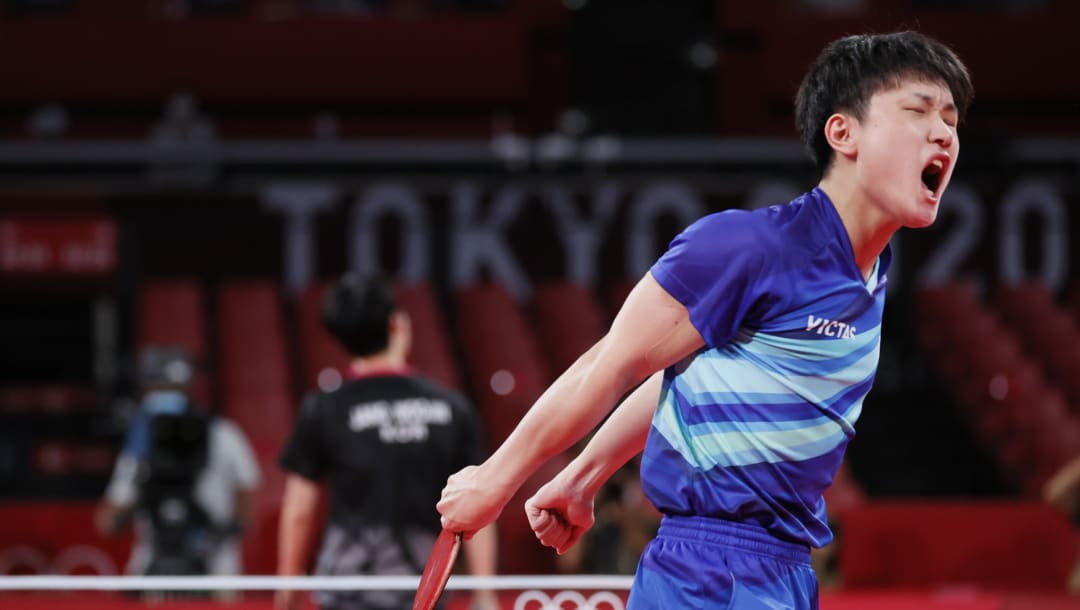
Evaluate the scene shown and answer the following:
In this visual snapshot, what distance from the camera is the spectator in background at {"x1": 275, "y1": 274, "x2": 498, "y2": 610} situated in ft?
12.0

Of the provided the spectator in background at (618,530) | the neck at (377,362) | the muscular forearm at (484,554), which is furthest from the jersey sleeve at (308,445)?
the spectator in background at (618,530)

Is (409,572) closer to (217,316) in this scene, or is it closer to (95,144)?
(217,316)

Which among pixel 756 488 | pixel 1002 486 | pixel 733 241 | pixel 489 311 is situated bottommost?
pixel 1002 486

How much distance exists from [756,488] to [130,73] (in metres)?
11.0

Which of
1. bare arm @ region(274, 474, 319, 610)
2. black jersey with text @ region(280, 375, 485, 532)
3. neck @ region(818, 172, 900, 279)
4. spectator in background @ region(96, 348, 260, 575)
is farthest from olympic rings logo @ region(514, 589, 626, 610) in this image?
neck @ region(818, 172, 900, 279)

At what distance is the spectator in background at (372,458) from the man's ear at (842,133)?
6.03 ft

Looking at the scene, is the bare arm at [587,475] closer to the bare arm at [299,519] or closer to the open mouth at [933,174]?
the open mouth at [933,174]

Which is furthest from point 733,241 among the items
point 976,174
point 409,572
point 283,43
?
point 283,43

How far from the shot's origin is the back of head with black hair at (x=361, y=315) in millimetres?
3764

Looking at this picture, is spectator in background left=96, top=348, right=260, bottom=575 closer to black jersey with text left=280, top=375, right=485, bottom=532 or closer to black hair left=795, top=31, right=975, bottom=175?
black jersey with text left=280, top=375, right=485, bottom=532

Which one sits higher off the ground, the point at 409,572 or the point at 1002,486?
the point at 409,572

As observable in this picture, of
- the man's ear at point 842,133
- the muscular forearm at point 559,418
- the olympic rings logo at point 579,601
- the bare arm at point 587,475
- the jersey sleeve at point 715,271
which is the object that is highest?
the man's ear at point 842,133

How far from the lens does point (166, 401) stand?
5.76m

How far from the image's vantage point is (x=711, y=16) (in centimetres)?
1384
